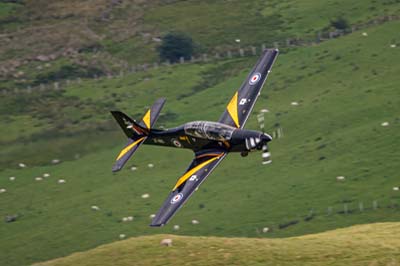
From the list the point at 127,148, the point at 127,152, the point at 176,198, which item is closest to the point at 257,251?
the point at 176,198

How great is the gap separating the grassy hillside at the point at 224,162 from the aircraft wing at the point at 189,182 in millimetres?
32140

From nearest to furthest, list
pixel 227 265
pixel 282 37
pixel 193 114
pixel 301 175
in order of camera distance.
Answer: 1. pixel 227 265
2. pixel 301 175
3. pixel 193 114
4. pixel 282 37

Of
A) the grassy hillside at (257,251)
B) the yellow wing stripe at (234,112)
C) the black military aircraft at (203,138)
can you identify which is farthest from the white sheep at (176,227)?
the grassy hillside at (257,251)

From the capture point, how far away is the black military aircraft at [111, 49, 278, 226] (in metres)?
76.6

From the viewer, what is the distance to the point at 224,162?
12769cm

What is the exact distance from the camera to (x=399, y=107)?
13325 cm

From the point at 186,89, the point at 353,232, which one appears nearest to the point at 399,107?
the point at 186,89

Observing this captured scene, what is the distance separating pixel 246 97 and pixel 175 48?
81654 millimetres

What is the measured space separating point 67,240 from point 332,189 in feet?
88.0

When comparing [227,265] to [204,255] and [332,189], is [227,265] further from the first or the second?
[332,189]

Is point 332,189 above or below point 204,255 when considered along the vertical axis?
above

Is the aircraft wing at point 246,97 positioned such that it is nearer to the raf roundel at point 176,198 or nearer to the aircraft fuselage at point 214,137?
the aircraft fuselage at point 214,137

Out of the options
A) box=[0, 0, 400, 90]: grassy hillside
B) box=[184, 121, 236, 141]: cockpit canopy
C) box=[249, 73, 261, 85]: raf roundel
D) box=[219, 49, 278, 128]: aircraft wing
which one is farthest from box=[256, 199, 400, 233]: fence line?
box=[0, 0, 400, 90]: grassy hillside

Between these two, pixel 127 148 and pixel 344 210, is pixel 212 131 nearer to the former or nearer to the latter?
pixel 127 148
